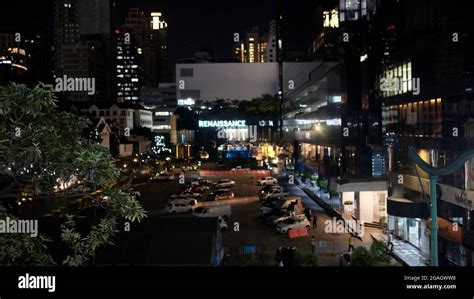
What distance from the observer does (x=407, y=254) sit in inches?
456

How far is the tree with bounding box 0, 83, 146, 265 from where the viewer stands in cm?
335

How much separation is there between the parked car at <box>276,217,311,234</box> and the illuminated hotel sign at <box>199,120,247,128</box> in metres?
33.8

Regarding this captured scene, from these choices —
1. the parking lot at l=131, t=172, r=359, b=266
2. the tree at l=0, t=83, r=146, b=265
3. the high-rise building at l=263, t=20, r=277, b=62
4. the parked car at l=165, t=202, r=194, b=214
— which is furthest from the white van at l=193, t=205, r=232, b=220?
Result: the high-rise building at l=263, t=20, r=277, b=62

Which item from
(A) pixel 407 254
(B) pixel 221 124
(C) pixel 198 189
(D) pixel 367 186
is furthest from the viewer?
(B) pixel 221 124

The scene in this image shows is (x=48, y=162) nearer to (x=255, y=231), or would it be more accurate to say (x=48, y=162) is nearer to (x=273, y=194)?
(x=255, y=231)

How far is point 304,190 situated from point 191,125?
87.1ft

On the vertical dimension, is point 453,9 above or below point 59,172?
above

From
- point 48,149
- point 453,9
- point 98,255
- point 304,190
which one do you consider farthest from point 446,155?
point 304,190

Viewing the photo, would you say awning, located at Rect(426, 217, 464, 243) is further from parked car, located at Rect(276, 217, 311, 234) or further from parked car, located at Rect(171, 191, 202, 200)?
parked car, located at Rect(171, 191, 202, 200)

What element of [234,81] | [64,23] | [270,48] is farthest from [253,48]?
[234,81]

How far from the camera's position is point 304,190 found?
958 inches

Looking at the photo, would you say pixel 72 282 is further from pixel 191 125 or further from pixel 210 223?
pixel 191 125

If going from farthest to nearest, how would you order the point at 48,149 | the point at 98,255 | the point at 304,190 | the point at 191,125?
1. the point at 191,125
2. the point at 304,190
3. the point at 98,255
4. the point at 48,149

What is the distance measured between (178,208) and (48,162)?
48.1ft
